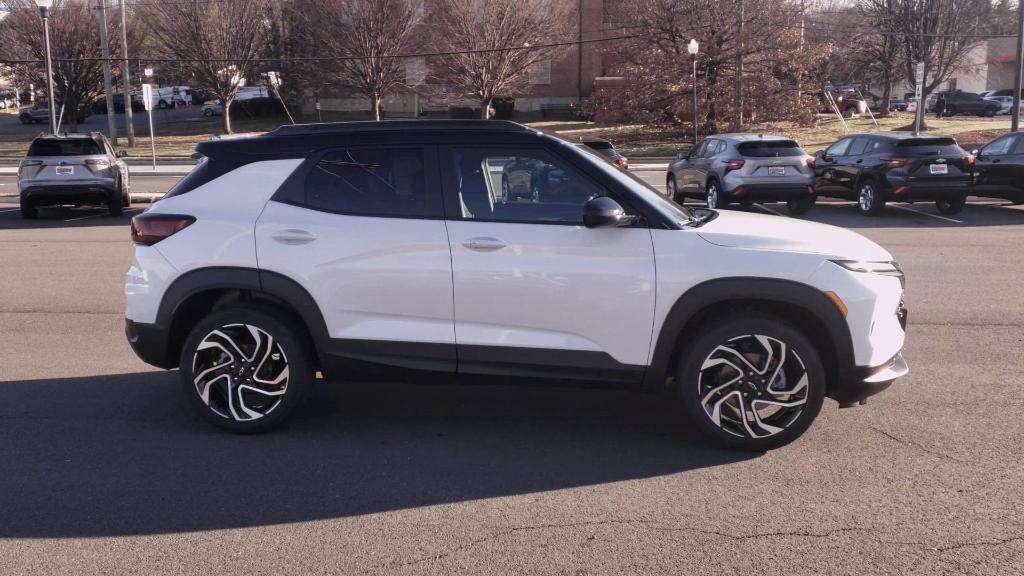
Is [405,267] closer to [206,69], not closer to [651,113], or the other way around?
[651,113]

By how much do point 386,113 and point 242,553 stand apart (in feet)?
164

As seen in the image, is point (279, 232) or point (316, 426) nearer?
point (279, 232)

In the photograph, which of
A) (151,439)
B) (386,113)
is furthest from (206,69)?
(151,439)

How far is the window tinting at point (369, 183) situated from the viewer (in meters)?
5.66

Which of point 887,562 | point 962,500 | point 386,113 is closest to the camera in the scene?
point 887,562

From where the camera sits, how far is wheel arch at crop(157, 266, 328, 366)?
5.62 metres

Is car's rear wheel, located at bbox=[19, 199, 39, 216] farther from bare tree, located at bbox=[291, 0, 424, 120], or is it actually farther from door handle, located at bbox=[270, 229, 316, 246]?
bare tree, located at bbox=[291, 0, 424, 120]

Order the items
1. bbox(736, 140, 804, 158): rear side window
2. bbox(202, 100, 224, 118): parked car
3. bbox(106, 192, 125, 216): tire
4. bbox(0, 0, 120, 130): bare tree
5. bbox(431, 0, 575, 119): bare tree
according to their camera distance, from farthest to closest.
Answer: bbox(202, 100, 224, 118): parked car, bbox(0, 0, 120, 130): bare tree, bbox(431, 0, 575, 119): bare tree, bbox(106, 192, 125, 216): tire, bbox(736, 140, 804, 158): rear side window

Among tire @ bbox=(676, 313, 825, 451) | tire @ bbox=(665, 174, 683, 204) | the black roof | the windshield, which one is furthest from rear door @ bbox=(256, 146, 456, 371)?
tire @ bbox=(665, 174, 683, 204)

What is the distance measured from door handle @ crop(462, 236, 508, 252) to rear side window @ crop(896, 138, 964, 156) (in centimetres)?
1506

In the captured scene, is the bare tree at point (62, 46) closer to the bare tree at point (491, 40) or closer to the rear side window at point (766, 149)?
the bare tree at point (491, 40)

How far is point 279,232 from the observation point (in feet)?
18.5

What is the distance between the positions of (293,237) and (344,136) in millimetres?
699

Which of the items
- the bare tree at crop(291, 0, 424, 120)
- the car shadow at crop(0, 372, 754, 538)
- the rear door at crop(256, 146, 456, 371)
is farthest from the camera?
the bare tree at crop(291, 0, 424, 120)
